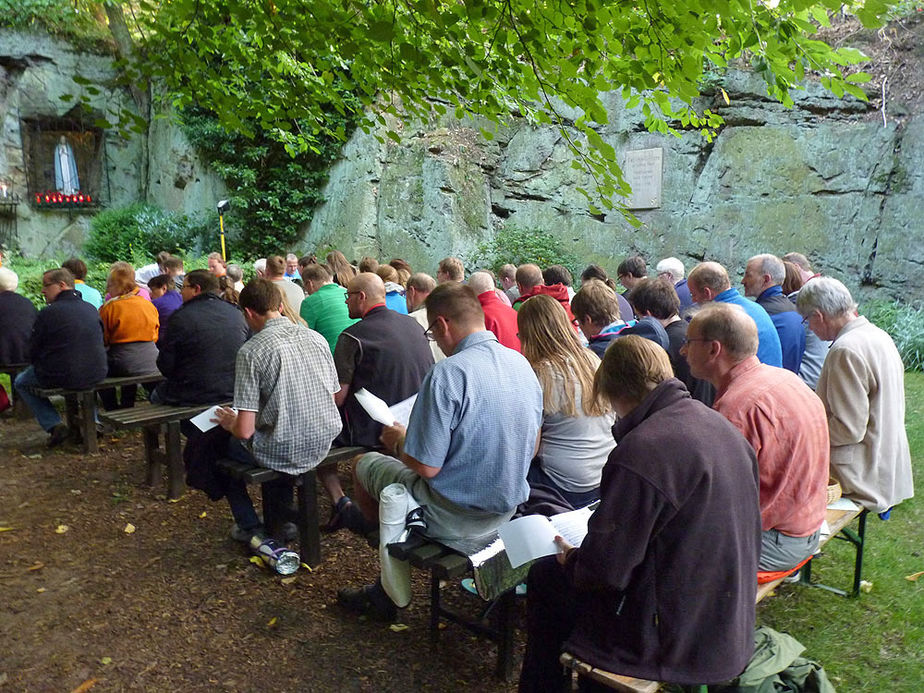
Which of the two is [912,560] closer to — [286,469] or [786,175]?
[286,469]

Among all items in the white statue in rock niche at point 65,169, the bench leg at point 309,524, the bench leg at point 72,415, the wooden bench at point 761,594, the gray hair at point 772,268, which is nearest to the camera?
the wooden bench at point 761,594

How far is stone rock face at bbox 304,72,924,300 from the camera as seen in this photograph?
12.1 m

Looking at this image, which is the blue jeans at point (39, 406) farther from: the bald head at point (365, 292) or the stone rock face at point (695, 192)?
the stone rock face at point (695, 192)

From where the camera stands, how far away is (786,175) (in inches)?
507

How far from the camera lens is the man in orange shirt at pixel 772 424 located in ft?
9.41

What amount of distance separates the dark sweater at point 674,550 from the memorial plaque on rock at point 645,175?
12.7m

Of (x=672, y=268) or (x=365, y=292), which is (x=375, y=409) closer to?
(x=365, y=292)

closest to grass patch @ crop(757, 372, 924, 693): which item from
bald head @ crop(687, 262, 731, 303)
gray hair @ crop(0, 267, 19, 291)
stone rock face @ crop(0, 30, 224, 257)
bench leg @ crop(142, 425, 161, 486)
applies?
bald head @ crop(687, 262, 731, 303)

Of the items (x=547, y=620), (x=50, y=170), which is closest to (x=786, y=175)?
(x=547, y=620)

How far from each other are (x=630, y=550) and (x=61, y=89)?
24.3 metres

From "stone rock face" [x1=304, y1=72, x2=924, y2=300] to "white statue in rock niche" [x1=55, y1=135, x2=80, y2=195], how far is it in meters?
10.3

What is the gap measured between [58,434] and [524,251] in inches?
382

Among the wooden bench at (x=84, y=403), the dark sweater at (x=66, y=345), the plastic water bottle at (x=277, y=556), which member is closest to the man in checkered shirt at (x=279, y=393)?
the plastic water bottle at (x=277, y=556)

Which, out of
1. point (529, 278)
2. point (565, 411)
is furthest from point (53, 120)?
point (565, 411)
